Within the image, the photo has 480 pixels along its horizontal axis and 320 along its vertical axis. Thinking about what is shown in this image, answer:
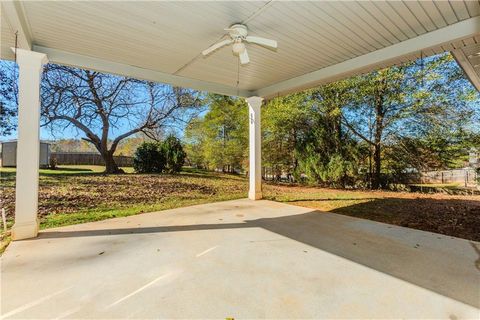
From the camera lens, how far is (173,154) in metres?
9.66

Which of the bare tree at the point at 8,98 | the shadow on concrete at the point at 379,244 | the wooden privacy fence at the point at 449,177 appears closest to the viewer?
the shadow on concrete at the point at 379,244

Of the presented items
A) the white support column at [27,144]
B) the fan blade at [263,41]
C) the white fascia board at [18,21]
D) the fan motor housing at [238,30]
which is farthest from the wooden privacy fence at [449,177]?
the white fascia board at [18,21]

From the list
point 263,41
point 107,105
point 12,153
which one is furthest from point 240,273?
point 107,105

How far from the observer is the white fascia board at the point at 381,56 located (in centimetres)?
279

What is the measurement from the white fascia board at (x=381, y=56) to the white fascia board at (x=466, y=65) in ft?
2.02

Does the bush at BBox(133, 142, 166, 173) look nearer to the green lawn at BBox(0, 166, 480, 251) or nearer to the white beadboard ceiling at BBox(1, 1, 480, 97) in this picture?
the green lawn at BBox(0, 166, 480, 251)

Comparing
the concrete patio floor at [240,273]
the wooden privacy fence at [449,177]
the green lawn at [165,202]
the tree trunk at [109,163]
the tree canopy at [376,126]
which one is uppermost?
the tree canopy at [376,126]

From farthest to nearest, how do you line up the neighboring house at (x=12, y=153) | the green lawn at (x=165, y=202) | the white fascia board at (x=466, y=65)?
the neighboring house at (x=12, y=153), the green lawn at (x=165, y=202), the white fascia board at (x=466, y=65)

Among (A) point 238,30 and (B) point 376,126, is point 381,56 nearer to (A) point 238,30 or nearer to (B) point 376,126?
(A) point 238,30

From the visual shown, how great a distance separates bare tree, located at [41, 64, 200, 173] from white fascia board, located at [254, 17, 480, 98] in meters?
5.40

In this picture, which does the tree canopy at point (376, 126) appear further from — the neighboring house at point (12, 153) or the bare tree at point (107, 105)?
the neighboring house at point (12, 153)

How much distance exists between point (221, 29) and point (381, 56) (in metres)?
2.43

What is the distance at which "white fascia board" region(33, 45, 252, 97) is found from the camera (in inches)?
138

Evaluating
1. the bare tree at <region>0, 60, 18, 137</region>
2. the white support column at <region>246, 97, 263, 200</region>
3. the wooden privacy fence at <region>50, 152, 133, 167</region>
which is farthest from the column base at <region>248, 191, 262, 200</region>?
the wooden privacy fence at <region>50, 152, 133, 167</region>
